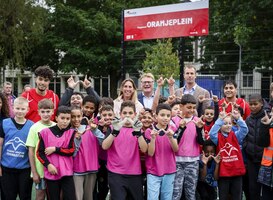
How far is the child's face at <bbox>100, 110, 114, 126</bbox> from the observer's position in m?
4.87

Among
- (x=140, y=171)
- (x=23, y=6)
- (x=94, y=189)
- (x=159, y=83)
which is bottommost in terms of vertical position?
(x=94, y=189)

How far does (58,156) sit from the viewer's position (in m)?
4.55

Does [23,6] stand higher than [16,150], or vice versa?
[23,6]

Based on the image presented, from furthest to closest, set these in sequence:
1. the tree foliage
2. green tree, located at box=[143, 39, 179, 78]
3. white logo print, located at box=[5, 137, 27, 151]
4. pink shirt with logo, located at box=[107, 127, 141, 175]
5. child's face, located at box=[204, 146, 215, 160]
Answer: green tree, located at box=[143, 39, 179, 78] → the tree foliage → child's face, located at box=[204, 146, 215, 160] → white logo print, located at box=[5, 137, 27, 151] → pink shirt with logo, located at box=[107, 127, 141, 175]

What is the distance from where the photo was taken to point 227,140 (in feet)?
16.5

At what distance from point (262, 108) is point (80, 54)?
21253 mm

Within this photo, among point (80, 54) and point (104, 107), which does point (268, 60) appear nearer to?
point (80, 54)

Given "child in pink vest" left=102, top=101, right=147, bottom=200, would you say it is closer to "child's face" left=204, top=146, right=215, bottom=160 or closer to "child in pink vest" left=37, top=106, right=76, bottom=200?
"child in pink vest" left=37, top=106, right=76, bottom=200

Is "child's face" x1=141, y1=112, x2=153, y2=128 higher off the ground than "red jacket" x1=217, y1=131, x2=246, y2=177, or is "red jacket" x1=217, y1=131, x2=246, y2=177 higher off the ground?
"child's face" x1=141, y1=112, x2=153, y2=128

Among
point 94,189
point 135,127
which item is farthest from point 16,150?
point 135,127

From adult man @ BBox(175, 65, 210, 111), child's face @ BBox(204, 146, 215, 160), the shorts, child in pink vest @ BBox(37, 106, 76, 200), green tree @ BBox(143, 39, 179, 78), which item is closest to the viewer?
child in pink vest @ BBox(37, 106, 76, 200)

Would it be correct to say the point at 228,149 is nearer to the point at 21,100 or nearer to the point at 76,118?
the point at 76,118

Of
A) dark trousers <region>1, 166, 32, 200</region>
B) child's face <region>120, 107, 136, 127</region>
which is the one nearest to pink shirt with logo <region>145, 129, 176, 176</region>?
child's face <region>120, 107, 136, 127</region>

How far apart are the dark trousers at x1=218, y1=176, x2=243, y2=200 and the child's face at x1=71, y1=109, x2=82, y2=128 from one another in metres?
1.99
